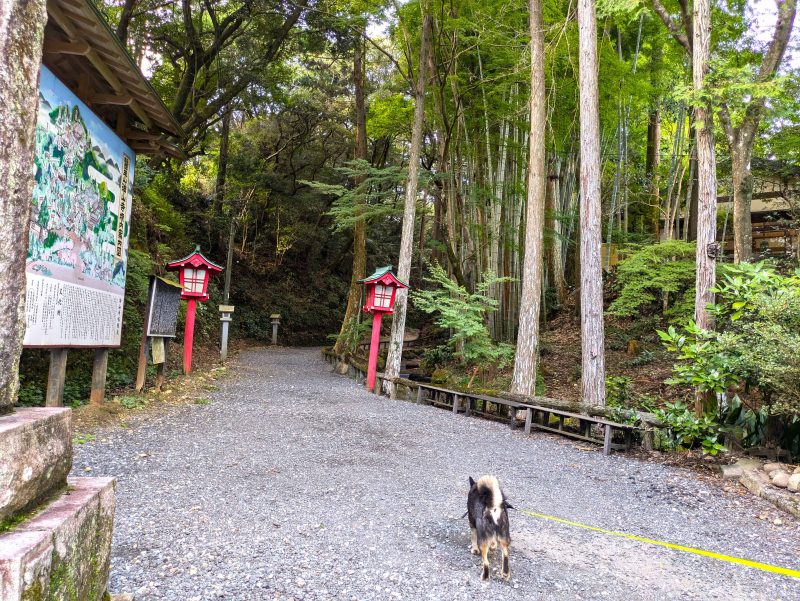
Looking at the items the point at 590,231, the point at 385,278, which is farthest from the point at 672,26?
the point at 385,278

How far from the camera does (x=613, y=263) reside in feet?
47.9

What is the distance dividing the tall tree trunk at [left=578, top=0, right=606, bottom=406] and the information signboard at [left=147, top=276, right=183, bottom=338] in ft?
18.3

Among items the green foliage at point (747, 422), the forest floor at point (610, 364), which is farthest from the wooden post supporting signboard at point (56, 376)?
the forest floor at point (610, 364)

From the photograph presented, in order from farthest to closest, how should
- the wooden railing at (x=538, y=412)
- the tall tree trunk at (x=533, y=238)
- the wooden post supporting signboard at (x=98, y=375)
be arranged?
1. the tall tree trunk at (x=533, y=238)
2. the wooden railing at (x=538, y=412)
3. the wooden post supporting signboard at (x=98, y=375)

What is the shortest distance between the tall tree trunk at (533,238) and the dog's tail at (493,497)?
187 inches

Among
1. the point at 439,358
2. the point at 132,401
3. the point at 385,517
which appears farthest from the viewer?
the point at 439,358

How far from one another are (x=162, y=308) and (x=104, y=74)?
2.99 metres

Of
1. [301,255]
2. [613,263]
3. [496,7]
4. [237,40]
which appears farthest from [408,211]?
[301,255]

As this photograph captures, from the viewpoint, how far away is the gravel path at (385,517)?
2.30 metres

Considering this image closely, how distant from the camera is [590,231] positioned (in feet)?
21.2

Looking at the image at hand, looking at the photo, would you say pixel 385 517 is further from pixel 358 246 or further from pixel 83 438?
pixel 358 246

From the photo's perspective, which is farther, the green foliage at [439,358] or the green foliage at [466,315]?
the green foliage at [439,358]

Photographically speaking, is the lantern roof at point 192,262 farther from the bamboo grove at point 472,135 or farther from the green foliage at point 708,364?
the green foliage at point 708,364

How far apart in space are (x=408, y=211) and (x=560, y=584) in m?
7.19
